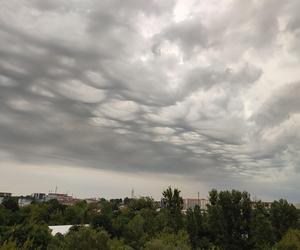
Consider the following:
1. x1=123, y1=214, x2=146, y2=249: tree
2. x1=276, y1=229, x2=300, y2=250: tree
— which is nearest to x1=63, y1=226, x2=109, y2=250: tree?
x1=276, y1=229, x2=300, y2=250: tree

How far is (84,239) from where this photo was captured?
127ft

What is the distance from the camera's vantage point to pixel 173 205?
77.3 metres

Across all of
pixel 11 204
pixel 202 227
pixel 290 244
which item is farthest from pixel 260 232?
pixel 11 204

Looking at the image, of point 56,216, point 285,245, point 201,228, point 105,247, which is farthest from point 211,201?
point 56,216

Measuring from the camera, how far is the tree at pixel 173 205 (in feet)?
247

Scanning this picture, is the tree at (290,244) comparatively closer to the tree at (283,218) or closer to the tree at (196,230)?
the tree at (196,230)

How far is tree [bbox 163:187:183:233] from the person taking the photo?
75.3 meters

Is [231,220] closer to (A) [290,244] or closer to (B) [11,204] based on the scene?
(A) [290,244]

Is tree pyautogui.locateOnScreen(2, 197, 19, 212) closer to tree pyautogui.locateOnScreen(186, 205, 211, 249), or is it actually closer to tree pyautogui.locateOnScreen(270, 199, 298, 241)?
tree pyautogui.locateOnScreen(186, 205, 211, 249)

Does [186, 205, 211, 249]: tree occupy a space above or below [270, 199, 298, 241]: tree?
below

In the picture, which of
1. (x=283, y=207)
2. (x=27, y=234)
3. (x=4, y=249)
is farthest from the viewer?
(x=283, y=207)

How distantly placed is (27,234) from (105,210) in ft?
163

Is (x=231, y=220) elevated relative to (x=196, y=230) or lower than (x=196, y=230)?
elevated

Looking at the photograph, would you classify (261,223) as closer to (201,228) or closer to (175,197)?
(201,228)
